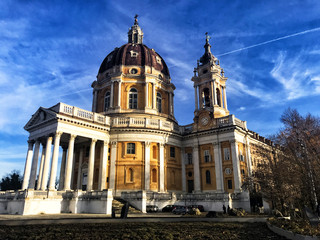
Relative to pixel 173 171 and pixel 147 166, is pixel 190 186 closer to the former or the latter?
pixel 173 171

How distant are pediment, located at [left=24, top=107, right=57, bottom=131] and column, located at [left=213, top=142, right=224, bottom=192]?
21666 mm

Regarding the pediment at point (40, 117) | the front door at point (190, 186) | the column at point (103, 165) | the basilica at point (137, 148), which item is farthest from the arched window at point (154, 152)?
the pediment at point (40, 117)

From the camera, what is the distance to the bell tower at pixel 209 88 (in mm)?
42188

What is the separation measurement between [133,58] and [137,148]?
1786cm

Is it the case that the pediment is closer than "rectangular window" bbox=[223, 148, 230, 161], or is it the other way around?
the pediment

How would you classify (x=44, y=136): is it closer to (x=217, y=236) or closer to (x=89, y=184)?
(x=89, y=184)

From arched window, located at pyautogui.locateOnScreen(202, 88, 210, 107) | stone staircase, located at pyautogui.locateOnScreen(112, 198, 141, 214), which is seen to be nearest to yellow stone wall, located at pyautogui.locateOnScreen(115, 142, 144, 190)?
stone staircase, located at pyautogui.locateOnScreen(112, 198, 141, 214)

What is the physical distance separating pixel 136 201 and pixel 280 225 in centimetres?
1912

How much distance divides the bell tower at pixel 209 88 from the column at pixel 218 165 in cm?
447

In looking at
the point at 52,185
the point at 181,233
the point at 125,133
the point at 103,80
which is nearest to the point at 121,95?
the point at 103,80

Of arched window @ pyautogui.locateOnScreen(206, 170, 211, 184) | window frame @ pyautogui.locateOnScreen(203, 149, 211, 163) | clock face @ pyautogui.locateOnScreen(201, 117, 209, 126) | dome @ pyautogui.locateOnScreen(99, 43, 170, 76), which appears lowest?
arched window @ pyautogui.locateOnScreen(206, 170, 211, 184)

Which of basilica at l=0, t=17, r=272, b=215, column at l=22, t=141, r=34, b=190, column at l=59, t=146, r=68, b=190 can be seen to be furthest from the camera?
column at l=59, t=146, r=68, b=190

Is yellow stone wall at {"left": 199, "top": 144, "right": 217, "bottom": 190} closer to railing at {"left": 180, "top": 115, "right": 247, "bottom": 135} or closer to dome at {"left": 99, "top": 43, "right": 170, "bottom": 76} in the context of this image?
railing at {"left": 180, "top": 115, "right": 247, "bottom": 135}

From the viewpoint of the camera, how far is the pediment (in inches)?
1298
